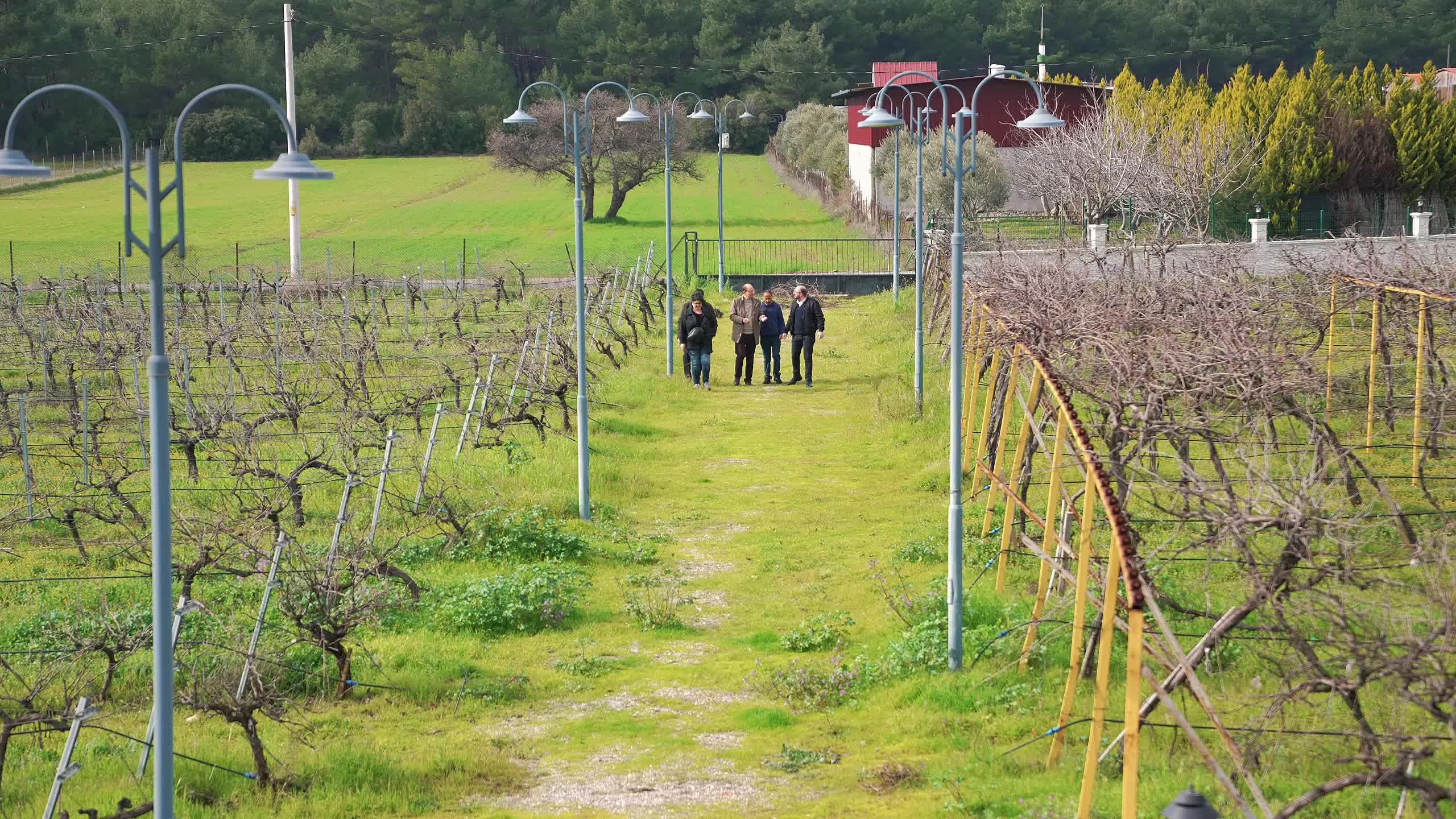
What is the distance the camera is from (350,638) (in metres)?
11.4

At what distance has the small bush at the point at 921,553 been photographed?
1345cm

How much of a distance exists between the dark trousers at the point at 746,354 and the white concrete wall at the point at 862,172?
88.7ft

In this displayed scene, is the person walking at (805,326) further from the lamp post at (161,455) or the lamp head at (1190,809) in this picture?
the lamp head at (1190,809)

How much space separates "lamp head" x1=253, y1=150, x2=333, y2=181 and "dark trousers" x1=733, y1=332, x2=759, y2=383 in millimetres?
16658

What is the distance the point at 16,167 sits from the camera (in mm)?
7277

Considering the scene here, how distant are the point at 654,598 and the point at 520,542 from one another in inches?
70.7

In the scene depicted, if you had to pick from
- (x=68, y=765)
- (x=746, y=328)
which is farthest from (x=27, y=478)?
(x=746, y=328)

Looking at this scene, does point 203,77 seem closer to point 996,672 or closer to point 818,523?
point 818,523

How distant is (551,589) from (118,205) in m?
59.9

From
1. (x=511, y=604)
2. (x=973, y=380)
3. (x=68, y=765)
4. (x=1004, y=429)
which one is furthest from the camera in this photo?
(x=973, y=380)

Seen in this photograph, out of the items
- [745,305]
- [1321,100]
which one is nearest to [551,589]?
[745,305]

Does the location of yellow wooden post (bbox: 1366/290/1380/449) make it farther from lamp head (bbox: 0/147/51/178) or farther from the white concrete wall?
the white concrete wall

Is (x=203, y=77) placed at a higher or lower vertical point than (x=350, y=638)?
higher

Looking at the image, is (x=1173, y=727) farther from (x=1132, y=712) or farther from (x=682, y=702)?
(x=682, y=702)
